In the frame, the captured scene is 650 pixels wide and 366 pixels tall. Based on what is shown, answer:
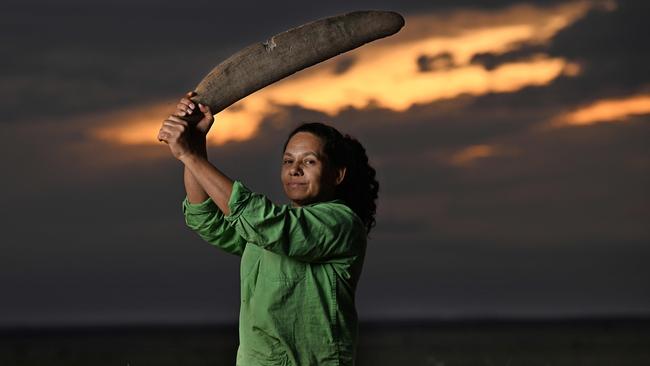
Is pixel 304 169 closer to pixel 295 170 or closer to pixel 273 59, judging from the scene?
pixel 295 170

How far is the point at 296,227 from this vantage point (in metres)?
4.68

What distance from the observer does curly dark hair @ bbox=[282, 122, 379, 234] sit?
16.8 ft

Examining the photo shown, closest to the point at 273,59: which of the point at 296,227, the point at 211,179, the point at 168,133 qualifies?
the point at 168,133

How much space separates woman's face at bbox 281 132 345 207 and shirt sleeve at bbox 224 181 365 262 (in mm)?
124

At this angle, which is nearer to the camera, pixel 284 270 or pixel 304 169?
pixel 284 270

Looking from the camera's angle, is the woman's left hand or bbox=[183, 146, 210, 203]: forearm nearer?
the woman's left hand

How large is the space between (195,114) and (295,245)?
28.5 inches

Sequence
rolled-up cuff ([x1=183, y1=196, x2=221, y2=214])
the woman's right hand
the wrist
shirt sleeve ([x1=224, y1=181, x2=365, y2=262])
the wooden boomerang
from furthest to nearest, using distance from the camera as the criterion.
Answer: rolled-up cuff ([x1=183, y1=196, x2=221, y2=214])
the wooden boomerang
the woman's right hand
the wrist
shirt sleeve ([x1=224, y1=181, x2=365, y2=262])

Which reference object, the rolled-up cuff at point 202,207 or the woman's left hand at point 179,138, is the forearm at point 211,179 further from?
the rolled-up cuff at point 202,207

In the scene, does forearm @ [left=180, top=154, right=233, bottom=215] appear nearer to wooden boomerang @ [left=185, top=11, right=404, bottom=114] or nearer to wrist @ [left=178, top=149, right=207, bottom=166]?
wrist @ [left=178, top=149, right=207, bottom=166]

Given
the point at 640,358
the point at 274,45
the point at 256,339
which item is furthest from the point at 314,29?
the point at 640,358

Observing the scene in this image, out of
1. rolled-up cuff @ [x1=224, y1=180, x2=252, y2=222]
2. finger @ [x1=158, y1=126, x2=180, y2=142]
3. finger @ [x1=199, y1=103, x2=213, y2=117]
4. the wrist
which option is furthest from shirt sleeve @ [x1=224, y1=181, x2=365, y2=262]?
finger @ [x1=199, y1=103, x2=213, y2=117]

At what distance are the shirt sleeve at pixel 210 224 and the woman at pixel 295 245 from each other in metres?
0.11

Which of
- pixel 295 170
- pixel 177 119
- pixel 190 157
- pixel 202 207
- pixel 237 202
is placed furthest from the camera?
pixel 202 207
